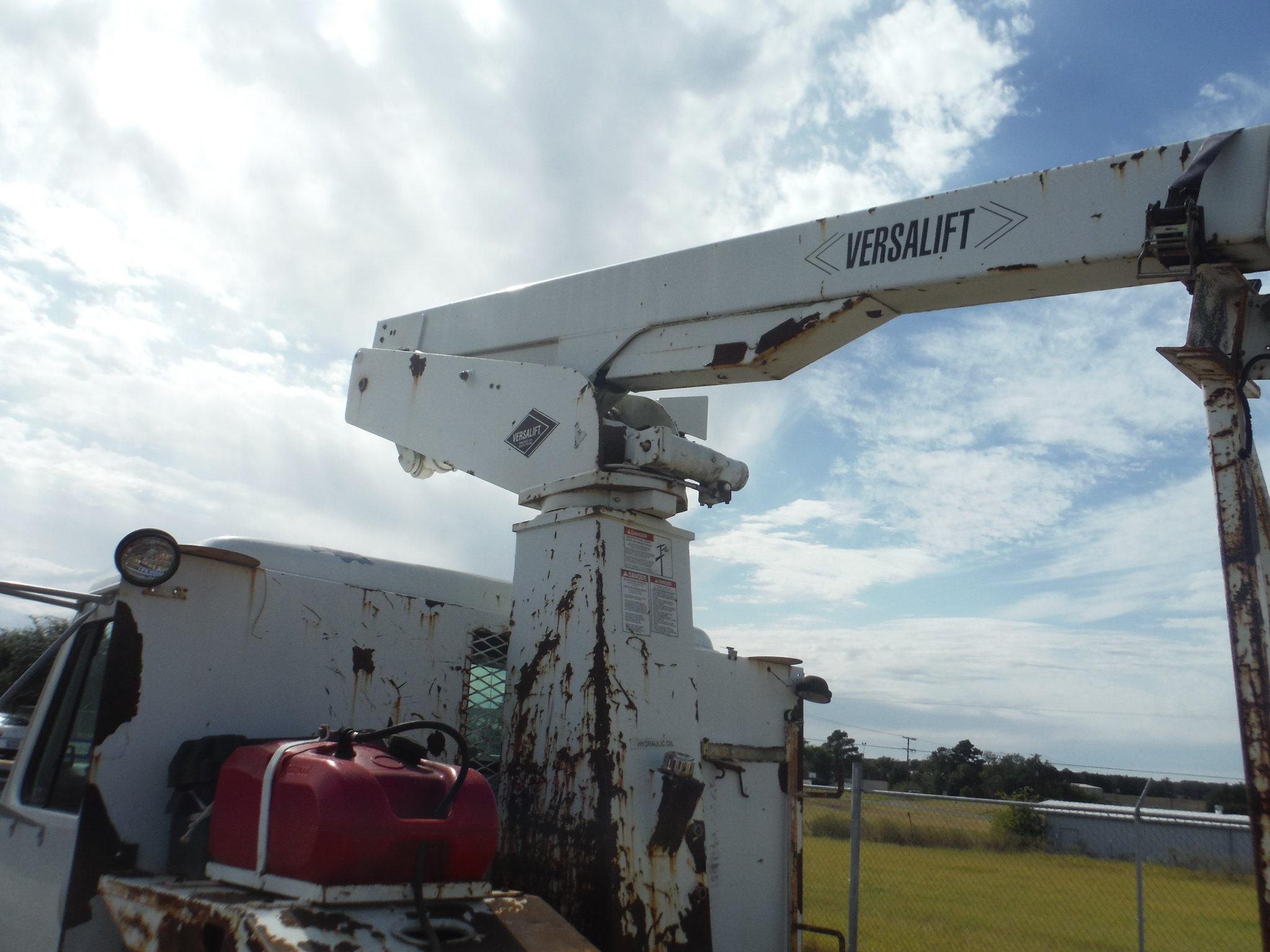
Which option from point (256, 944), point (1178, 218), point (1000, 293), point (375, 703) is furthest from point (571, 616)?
point (1178, 218)

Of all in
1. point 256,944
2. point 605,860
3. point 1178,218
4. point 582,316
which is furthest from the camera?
point 582,316

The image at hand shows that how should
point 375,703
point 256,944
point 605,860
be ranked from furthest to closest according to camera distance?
point 375,703, point 605,860, point 256,944

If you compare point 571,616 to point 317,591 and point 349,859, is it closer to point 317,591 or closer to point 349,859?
point 317,591

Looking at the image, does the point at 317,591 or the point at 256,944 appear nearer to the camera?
the point at 256,944

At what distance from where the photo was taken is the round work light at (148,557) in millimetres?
3477

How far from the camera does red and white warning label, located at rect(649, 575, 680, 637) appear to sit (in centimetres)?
418

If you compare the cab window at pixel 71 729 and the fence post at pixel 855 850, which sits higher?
the cab window at pixel 71 729

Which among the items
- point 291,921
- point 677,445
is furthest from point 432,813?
point 677,445

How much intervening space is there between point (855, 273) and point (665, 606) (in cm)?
164

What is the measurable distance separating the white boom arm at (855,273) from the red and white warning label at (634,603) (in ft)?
3.47

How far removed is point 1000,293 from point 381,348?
3707mm

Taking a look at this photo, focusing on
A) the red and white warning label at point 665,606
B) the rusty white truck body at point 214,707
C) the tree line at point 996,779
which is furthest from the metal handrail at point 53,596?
the tree line at point 996,779

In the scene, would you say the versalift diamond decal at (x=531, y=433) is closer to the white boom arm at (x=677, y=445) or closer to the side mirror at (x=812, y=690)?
the white boom arm at (x=677, y=445)

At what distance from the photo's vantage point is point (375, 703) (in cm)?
416
